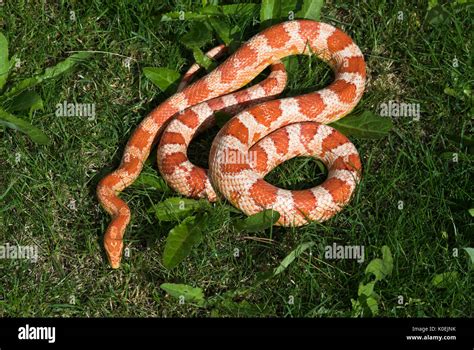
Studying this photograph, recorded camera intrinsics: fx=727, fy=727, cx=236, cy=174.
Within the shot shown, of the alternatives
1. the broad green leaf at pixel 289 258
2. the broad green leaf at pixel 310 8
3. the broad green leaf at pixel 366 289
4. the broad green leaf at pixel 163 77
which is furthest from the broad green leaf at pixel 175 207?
the broad green leaf at pixel 310 8

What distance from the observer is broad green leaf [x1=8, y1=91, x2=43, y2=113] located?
766cm

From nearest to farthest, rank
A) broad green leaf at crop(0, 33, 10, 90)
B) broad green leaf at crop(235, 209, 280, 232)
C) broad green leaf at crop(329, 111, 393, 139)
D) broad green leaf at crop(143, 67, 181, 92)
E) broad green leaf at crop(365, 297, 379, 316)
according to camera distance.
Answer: broad green leaf at crop(365, 297, 379, 316) < broad green leaf at crop(235, 209, 280, 232) < broad green leaf at crop(329, 111, 393, 139) < broad green leaf at crop(0, 33, 10, 90) < broad green leaf at crop(143, 67, 181, 92)

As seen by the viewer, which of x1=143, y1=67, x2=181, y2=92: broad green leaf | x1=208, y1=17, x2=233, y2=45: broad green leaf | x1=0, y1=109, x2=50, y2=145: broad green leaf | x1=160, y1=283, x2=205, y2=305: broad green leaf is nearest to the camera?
x1=160, y1=283, x2=205, y2=305: broad green leaf

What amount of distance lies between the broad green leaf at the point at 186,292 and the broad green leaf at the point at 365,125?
8.01 ft

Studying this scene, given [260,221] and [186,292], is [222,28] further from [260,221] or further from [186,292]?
[186,292]

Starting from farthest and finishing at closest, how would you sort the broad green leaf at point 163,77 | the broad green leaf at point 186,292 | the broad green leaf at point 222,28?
1. the broad green leaf at point 222,28
2. the broad green leaf at point 163,77
3. the broad green leaf at point 186,292

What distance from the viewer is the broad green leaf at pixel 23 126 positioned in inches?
296

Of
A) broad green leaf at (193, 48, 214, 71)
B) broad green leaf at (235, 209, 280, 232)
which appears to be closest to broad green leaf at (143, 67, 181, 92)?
broad green leaf at (193, 48, 214, 71)

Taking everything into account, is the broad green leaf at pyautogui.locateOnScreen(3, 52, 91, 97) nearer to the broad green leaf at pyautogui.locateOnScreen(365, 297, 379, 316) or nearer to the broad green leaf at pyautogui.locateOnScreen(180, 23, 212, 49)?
the broad green leaf at pyautogui.locateOnScreen(180, 23, 212, 49)

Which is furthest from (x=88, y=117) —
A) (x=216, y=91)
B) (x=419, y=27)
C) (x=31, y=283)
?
(x=419, y=27)

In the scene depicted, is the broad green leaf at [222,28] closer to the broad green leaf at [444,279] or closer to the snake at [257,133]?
the snake at [257,133]

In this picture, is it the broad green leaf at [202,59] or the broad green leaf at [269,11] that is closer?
the broad green leaf at [202,59]

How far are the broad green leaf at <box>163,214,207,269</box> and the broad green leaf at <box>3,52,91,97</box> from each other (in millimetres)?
2454

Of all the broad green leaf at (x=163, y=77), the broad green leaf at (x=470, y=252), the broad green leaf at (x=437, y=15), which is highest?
the broad green leaf at (x=437, y=15)
